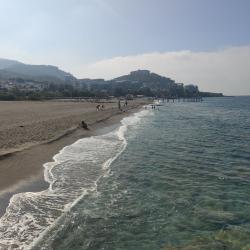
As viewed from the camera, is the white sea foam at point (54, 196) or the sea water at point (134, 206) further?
the white sea foam at point (54, 196)

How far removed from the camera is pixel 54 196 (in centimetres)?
1538

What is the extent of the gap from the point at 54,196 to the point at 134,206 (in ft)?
10.7

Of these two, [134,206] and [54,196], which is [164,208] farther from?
[54,196]

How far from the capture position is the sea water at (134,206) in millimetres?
11133

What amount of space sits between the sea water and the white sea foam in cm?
3

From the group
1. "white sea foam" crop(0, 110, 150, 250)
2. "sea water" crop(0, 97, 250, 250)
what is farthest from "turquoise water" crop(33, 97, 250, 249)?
"white sea foam" crop(0, 110, 150, 250)

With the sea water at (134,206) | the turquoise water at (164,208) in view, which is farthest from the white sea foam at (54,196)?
the turquoise water at (164,208)

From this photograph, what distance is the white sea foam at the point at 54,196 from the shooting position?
11.3 m

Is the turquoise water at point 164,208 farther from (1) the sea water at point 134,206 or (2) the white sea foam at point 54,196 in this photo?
(2) the white sea foam at point 54,196

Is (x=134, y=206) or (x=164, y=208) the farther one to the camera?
(x=134, y=206)

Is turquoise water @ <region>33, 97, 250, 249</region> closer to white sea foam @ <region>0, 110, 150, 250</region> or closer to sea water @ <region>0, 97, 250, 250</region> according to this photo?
sea water @ <region>0, 97, 250, 250</region>

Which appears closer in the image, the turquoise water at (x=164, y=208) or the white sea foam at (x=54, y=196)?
the turquoise water at (x=164, y=208)

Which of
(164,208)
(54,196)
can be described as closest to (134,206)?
(164,208)

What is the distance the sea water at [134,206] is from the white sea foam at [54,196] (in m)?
0.03
